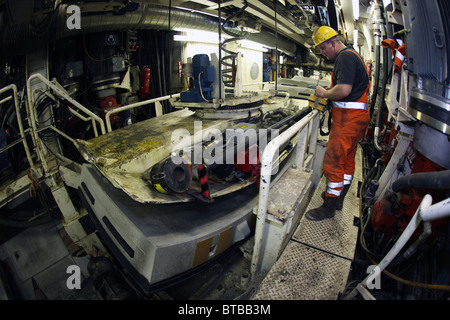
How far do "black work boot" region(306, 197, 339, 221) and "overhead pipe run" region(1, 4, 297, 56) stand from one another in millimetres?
2977

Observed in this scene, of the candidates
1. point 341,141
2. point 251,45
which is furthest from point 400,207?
point 251,45

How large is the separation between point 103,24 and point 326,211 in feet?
13.1

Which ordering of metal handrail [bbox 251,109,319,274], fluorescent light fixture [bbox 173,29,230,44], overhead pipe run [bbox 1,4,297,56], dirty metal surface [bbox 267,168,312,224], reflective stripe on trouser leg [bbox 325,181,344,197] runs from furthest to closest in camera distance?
fluorescent light fixture [bbox 173,29,230,44], overhead pipe run [bbox 1,4,297,56], reflective stripe on trouser leg [bbox 325,181,344,197], dirty metal surface [bbox 267,168,312,224], metal handrail [bbox 251,109,319,274]

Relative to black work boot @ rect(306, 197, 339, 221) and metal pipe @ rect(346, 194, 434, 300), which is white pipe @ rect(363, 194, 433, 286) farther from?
black work boot @ rect(306, 197, 339, 221)

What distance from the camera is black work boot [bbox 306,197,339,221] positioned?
2154 mm

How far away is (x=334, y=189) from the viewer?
2162mm

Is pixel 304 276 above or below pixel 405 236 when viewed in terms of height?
below

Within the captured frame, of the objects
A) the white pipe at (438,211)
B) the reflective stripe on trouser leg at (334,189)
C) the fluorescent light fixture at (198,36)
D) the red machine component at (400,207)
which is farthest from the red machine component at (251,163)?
the fluorescent light fixture at (198,36)

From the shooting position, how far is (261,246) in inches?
67.6

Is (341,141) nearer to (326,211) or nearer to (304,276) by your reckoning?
(326,211)

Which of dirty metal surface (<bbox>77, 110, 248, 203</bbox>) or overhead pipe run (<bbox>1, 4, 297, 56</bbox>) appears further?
overhead pipe run (<bbox>1, 4, 297, 56</bbox>)

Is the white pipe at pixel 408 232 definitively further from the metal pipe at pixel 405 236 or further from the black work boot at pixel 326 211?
the black work boot at pixel 326 211

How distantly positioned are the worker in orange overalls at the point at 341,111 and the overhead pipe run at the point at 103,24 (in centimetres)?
218

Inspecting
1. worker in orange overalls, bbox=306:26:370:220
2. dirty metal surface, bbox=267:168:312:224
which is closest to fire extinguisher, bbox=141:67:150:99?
worker in orange overalls, bbox=306:26:370:220
